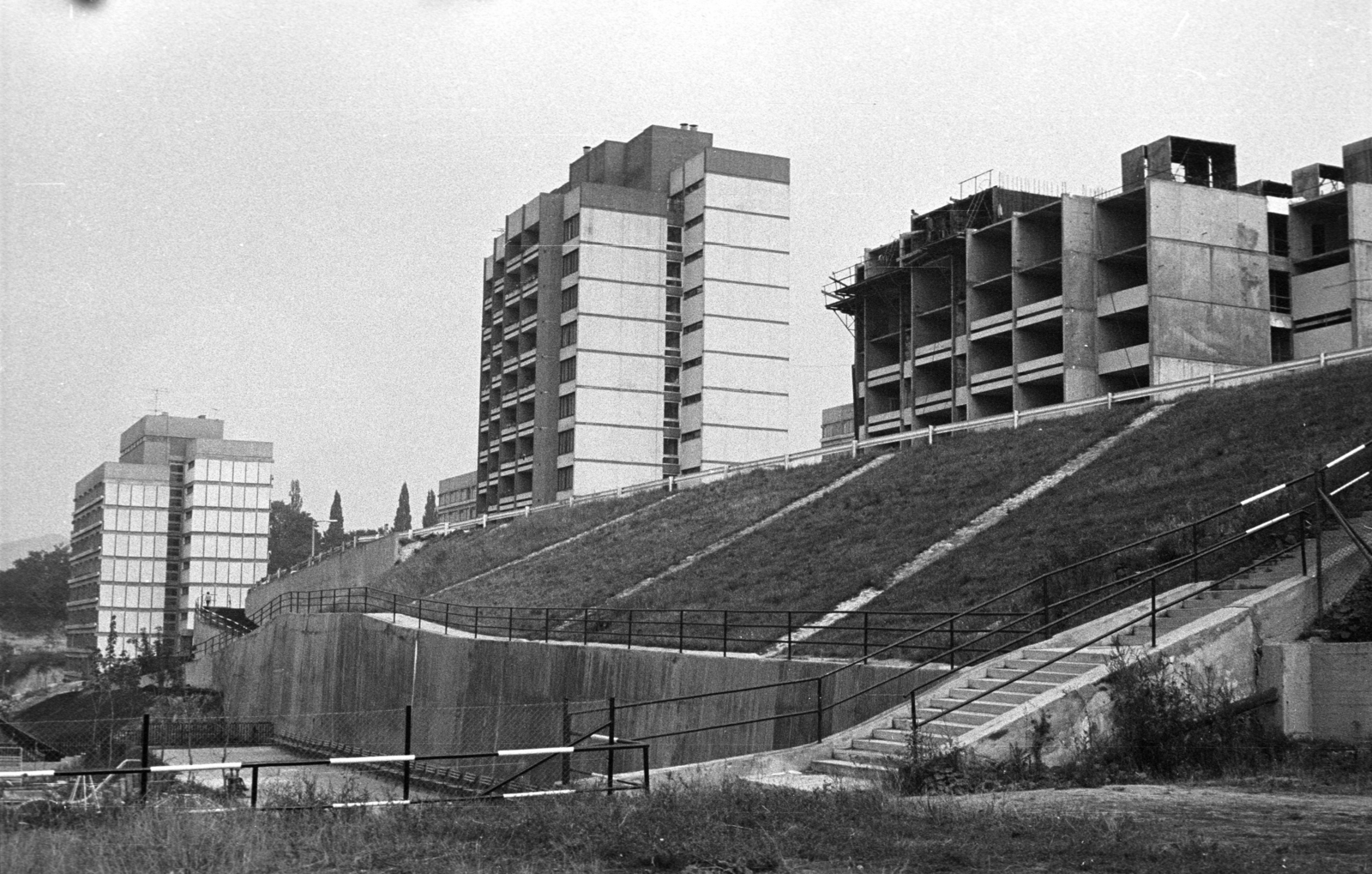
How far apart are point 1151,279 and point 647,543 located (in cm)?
2954

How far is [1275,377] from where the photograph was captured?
1382 inches

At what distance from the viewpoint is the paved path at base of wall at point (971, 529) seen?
87.4ft

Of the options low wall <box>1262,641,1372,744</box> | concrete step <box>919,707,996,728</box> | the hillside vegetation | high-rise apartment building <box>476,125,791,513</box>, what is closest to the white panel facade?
high-rise apartment building <box>476,125,791,513</box>

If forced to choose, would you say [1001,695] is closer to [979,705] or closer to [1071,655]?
[979,705]

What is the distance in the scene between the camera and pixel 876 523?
34.9 metres

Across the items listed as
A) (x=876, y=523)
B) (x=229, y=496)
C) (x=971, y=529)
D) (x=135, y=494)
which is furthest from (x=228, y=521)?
(x=971, y=529)

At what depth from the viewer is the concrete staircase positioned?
52.6 ft

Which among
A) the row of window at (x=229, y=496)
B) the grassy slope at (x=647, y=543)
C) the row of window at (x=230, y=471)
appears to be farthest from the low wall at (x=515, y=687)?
the row of window at (x=230, y=471)

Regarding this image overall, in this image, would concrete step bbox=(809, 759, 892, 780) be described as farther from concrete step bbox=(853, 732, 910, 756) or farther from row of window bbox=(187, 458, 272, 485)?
row of window bbox=(187, 458, 272, 485)

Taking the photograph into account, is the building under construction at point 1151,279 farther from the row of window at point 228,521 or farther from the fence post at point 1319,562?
the row of window at point 228,521

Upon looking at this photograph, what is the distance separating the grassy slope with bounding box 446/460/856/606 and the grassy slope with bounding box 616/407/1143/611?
2.38 m

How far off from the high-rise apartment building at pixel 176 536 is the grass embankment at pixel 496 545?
7788 cm

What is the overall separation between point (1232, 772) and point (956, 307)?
60680mm

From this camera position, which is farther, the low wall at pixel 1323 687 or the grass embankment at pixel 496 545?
the grass embankment at pixel 496 545
